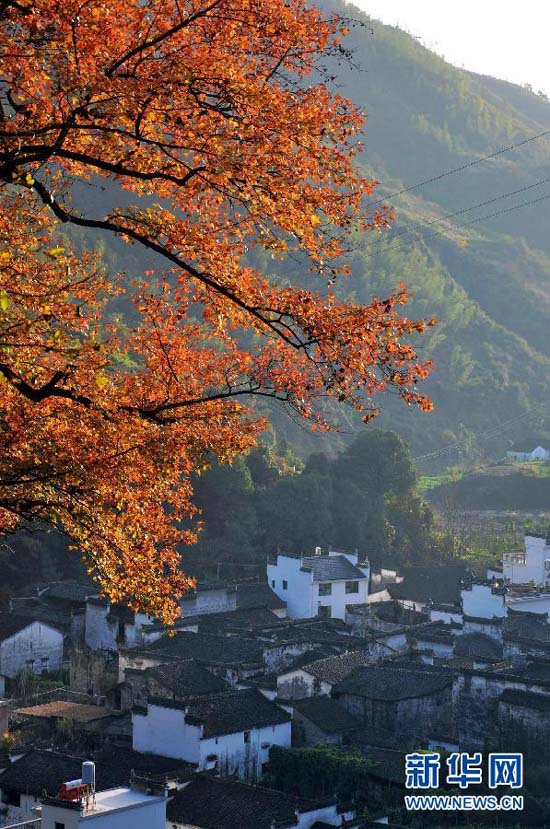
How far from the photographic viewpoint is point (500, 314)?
106 metres

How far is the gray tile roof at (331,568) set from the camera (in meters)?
39.3

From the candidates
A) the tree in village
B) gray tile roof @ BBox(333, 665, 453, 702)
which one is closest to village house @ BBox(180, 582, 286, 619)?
gray tile roof @ BBox(333, 665, 453, 702)

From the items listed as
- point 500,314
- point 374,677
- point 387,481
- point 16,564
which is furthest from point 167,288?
point 500,314

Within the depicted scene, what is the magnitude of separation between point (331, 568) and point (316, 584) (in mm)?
1395

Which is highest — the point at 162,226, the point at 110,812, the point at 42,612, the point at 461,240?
the point at 461,240

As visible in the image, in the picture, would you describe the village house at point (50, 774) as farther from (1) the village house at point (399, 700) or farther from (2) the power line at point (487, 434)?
(2) the power line at point (487, 434)

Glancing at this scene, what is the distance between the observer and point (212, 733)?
2400 cm

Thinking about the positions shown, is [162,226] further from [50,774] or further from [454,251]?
[454,251]

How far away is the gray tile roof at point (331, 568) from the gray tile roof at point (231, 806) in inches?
727

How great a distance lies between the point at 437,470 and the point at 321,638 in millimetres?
45345

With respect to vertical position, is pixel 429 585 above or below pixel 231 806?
above

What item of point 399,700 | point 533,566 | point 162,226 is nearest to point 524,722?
point 399,700

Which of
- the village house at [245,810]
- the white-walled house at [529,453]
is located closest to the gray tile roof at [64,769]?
the village house at [245,810]

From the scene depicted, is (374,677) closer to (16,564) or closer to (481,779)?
(481,779)
